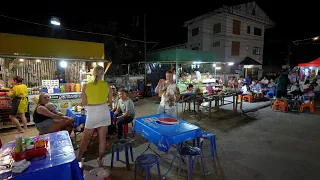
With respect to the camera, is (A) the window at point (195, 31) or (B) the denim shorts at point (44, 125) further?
(A) the window at point (195, 31)

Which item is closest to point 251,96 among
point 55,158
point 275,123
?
point 275,123

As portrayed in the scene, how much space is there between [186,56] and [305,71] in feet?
40.1

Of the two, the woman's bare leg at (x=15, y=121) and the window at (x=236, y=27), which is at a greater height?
the window at (x=236, y=27)

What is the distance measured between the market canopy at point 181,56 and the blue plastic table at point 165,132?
809 cm

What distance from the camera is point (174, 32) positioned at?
2531 centimetres

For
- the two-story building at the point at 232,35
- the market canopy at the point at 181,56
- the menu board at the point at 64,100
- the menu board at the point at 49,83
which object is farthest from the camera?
the two-story building at the point at 232,35

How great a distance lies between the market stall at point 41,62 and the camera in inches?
252

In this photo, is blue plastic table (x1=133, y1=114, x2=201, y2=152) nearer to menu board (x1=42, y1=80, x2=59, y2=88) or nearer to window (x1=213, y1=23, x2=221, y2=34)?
menu board (x1=42, y1=80, x2=59, y2=88)

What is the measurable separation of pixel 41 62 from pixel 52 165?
9.74 metres

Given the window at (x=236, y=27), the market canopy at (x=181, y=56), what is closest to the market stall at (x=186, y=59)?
the market canopy at (x=181, y=56)

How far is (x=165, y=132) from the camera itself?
297 cm

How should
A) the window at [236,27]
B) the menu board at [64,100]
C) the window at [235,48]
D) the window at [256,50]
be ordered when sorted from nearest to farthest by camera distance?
the menu board at [64,100]
the window at [236,27]
the window at [235,48]
the window at [256,50]

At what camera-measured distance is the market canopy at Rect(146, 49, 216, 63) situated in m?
11.1

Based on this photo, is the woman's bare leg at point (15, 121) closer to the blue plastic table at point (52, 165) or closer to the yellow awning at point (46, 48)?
the yellow awning at point (46, 48)
